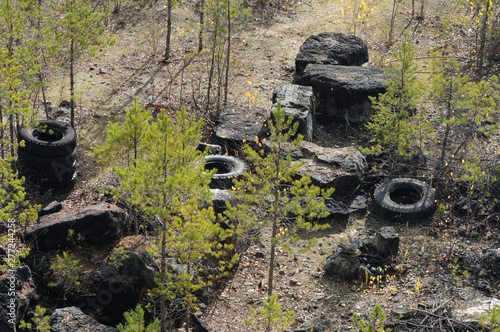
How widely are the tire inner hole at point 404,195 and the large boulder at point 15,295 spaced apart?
7.07m

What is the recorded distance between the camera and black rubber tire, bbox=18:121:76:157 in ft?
39.7

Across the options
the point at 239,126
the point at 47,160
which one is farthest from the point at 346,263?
the point at 47,160

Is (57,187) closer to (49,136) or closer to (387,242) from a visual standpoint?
(49,136)

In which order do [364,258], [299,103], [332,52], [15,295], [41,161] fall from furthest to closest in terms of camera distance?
[332,52] < [299,103] < [41,161] < [364,258] < [15,295]

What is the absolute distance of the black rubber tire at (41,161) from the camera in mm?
12133

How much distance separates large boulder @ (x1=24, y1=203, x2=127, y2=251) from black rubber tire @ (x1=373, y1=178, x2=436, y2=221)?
16.9 feet

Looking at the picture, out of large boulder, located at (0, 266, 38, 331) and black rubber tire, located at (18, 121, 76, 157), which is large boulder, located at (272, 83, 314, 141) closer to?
black rubber tire, located at (18, 121, 76, 157)

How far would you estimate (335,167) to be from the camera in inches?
493

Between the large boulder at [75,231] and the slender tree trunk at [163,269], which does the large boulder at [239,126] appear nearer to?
the large boulder at [75,231]

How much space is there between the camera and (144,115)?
9609 mm

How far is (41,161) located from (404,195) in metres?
7.29

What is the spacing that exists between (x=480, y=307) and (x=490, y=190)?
354 centimetres

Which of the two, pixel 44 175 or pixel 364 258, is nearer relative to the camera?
pixel 364 258

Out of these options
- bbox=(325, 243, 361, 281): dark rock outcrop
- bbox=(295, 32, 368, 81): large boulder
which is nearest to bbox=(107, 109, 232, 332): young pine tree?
bbox=(325, 243, 361, 281): dark rock outcrop
